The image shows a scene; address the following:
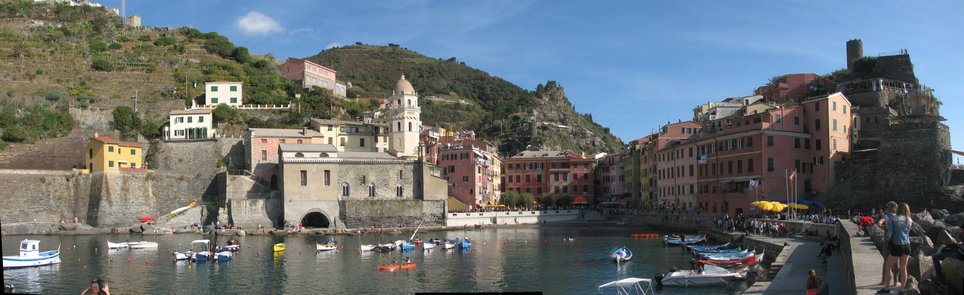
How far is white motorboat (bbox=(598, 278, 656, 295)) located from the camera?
2631 centimetres

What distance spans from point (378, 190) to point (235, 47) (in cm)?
5283

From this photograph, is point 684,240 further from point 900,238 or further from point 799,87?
point 900,238

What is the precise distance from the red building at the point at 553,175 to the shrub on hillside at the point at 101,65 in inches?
2048

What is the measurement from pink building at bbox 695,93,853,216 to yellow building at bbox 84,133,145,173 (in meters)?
51.8

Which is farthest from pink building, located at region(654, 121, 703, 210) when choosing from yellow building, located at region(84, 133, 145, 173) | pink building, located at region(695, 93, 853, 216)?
yellow building, located at region(84, 133, 145, 173)

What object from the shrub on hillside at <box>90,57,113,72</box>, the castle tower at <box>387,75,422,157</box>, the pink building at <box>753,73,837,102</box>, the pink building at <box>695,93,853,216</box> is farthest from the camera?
the shrub on hillside at <box>90,57,113,72</box>

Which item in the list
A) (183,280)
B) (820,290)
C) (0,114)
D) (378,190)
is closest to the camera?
(820,290)

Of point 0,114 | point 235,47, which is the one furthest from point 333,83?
point 0,114

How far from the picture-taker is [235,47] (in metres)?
109

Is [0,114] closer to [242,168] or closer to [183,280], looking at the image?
[242,168]

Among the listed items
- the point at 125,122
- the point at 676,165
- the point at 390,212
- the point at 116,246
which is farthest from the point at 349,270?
the point at 125,122

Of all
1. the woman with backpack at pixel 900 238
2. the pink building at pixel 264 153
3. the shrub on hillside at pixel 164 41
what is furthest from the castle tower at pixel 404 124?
the woman with backpack at pixel 900 238

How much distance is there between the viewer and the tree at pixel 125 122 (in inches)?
3038

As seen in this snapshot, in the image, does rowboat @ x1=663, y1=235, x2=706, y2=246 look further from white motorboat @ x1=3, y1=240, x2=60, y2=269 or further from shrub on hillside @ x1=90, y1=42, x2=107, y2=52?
shrub on hillside @ x1=90, y1=42, x2=107, y2=52
